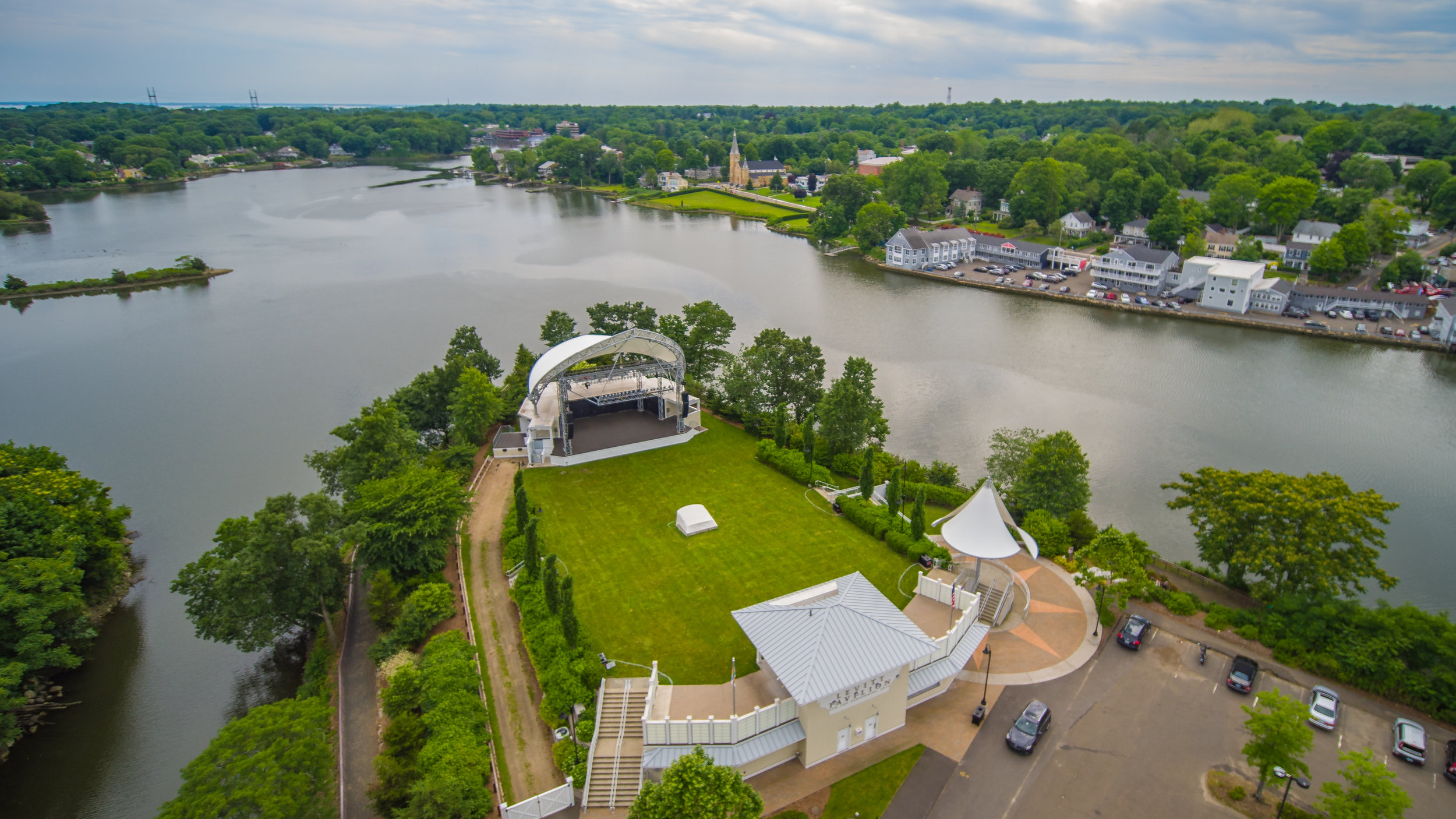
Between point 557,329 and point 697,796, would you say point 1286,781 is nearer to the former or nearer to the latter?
point 697,796

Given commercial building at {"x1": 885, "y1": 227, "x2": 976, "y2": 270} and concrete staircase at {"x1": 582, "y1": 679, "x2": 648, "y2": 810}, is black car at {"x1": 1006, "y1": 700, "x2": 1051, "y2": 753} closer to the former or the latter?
concrete staircase at {"x1": 582, "y1": 679, "x2": 648, "y2": 810}

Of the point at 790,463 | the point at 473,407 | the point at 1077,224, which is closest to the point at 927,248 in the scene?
the point at 1077,224

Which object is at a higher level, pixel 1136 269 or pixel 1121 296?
pixel 1136 269

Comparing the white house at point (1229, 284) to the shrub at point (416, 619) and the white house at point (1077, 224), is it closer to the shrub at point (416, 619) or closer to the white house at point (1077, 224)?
the white house at point (1077, 224)

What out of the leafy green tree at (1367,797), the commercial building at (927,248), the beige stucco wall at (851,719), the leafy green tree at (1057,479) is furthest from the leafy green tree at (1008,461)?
the commercial building at (927,248)

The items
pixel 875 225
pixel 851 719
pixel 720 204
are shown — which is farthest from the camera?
pixel 720 204
